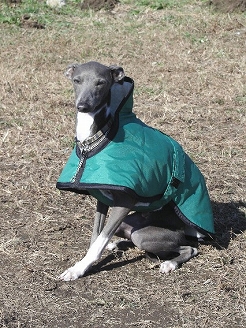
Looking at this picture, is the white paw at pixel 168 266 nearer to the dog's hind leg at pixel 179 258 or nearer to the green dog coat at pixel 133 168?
the dog's hind leg at pixel 179 258

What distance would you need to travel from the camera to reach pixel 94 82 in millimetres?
4352

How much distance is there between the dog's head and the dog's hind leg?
43.8 inches

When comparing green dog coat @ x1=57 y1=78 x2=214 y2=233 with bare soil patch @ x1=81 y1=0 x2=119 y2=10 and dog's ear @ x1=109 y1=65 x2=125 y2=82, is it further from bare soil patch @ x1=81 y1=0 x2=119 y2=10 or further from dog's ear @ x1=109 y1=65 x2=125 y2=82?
bare soil patch @ x1=81 y1=0 x2=119 y2=10

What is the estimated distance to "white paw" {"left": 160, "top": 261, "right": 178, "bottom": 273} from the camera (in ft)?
15.3

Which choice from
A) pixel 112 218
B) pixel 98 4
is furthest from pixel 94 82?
pixel 98 4

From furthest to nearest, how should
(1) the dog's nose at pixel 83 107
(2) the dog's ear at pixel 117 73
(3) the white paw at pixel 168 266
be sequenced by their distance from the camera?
1. (3) the white paw at pixel 168 266
2. (2) the dog's ear at pixel 117 73
3. (1) the dog's nose at pixel 83 107

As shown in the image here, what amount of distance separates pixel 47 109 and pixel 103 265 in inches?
128

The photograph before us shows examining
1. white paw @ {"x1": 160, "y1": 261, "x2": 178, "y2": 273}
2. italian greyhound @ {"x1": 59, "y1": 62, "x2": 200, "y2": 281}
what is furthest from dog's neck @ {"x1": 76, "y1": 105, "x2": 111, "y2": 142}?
white paw @ {"x1": 160, "y1": 261, "x2": 178, "y2": 273}

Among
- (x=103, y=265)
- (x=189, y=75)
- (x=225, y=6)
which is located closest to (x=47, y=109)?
(x=189, y=75)

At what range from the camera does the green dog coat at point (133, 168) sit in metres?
4.30

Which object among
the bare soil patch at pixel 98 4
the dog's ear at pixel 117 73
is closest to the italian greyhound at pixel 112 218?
the dog's ear at pixel 117 73

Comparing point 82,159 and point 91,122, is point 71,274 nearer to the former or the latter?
point 82,159

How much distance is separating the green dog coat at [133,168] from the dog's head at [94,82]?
0.12 metres

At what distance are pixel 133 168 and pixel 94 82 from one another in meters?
0.56
